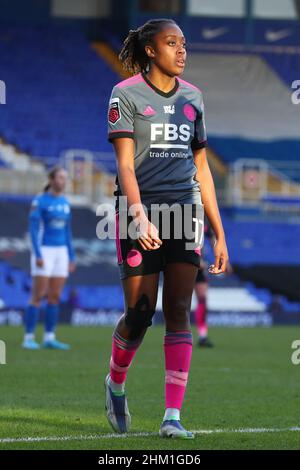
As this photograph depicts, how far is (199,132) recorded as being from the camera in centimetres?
628

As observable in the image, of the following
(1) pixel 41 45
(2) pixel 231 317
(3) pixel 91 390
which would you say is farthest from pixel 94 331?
(1) pixel 41 45

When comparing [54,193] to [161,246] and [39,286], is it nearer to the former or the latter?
[39,286]

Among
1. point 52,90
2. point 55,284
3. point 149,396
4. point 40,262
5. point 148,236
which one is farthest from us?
point 52,90

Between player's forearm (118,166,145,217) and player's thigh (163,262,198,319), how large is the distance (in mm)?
428

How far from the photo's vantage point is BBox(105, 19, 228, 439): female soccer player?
6000 millimetres

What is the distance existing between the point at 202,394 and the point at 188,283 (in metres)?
2.97

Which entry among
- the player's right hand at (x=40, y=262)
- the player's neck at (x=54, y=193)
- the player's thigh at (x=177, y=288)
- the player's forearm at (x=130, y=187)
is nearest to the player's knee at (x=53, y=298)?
the player's right hand at (x=40, y=262)

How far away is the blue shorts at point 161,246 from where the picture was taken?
6004 millimetres

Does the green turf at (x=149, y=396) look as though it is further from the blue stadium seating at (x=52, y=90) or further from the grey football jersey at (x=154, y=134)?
the blue stadium seating at (x=52, y=90)

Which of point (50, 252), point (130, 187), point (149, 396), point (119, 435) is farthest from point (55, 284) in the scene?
point (130, 187)

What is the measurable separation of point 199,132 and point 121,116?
524mm

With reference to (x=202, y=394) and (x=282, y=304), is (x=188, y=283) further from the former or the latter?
(x=282, y=304)

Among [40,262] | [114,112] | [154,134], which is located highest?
[114,112]

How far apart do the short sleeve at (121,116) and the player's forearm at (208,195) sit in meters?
0.53
